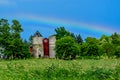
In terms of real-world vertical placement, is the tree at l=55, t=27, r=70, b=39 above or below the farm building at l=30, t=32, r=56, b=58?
above

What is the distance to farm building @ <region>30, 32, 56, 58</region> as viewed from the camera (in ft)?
212

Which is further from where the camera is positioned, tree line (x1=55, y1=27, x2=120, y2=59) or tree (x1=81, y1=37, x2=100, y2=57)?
tree (x1=81, y1=37, x2=100, y2=57)

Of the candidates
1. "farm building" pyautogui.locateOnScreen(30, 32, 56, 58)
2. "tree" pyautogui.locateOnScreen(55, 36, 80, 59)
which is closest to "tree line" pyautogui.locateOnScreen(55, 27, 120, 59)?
"tree" pyautogui.locateOnScreen(55, 36, 80, 59)

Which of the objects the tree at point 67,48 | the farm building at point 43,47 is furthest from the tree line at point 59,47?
the farm building at point 43,47

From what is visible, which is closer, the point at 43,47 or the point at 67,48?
the point at 67,48

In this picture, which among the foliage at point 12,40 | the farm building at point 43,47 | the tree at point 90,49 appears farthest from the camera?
the farm building at point 43,47

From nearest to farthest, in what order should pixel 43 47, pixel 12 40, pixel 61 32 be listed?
pixel 12 40 < pixel 43 47 < pixel 61 32

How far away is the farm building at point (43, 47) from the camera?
212ft

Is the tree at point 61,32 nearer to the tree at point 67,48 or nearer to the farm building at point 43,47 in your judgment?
the farm building at point 43,47

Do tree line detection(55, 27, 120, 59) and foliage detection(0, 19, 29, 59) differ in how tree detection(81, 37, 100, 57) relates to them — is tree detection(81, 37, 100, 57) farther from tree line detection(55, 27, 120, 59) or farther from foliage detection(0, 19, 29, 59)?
foliage detection(0, 19, 29, 59)

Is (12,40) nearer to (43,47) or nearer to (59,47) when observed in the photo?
(59,47)

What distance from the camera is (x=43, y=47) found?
222 ft

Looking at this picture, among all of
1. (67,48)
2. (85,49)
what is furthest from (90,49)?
(67,48)

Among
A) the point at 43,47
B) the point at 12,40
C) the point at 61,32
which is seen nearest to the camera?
the point at 12,40
